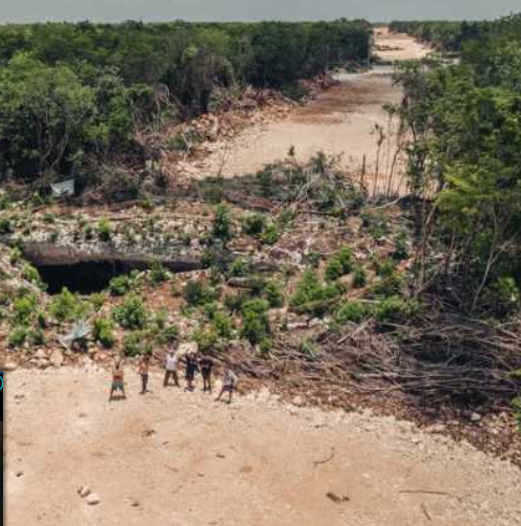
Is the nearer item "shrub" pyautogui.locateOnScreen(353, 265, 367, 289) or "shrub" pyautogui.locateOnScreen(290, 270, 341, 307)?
"shrub" pyautogui.locateOnScreen(290, 270, 341, 307)

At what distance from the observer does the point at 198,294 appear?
19.8m

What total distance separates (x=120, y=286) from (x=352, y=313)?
7.65 metres

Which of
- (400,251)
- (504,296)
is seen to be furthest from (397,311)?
(400,251)

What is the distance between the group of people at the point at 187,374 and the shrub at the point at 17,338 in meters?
2.72

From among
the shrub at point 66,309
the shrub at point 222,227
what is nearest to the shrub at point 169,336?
the shrub at point 66,309

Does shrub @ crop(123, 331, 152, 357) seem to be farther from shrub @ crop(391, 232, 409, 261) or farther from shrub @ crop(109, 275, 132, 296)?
shrub @ crop(391, 232, 409, 261)

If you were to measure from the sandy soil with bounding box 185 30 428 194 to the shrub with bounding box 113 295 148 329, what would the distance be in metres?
14.0

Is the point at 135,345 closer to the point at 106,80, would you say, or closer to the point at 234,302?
the point at 234,302

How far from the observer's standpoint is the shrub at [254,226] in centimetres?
2414

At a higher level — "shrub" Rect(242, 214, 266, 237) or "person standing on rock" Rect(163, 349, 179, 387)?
"shrub" Rect(242, 214, 266, 237)

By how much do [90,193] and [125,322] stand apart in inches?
422

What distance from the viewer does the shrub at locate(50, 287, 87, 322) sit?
1795 cm

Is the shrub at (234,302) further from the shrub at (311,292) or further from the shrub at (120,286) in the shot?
the shrub at (120,286)

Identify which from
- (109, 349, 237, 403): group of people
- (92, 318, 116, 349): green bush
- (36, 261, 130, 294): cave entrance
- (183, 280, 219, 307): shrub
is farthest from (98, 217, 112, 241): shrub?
(109, 349, 237, 403): group of people
